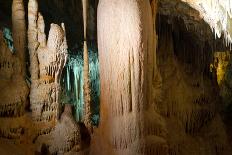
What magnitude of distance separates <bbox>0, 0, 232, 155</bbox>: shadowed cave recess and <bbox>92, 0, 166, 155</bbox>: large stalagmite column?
0.04 ft

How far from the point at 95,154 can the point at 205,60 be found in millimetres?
5238

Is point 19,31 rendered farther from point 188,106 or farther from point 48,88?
point 188,106

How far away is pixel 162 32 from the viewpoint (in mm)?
9977

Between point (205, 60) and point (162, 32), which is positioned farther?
point (205, 60)

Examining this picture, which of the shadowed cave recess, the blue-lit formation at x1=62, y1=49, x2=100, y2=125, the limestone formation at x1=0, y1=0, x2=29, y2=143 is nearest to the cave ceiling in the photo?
the shadowed cave recess

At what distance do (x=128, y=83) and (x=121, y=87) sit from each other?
11cm

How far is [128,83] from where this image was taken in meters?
5.79

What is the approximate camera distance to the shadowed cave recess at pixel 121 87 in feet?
19.1

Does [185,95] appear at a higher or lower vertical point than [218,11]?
lower

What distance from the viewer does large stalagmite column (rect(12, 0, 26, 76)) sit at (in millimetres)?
6926

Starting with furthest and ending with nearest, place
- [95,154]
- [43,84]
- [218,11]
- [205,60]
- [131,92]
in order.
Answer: [205,60]
[218,11]
[43,84]
[95,154]
[131,92]

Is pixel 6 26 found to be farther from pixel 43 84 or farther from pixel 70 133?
pixel 70 133

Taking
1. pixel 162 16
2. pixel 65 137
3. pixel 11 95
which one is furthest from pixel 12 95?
pixel 162 16

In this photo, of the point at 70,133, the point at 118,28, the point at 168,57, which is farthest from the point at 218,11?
the point at 70,133
